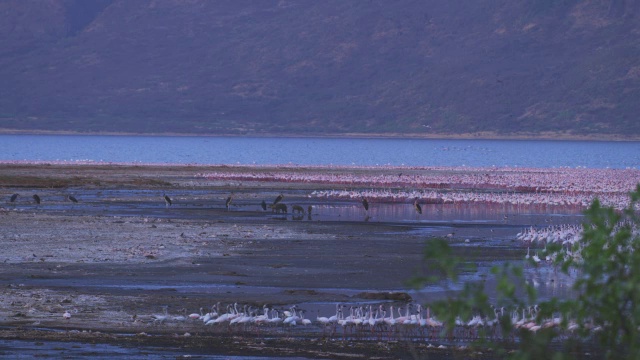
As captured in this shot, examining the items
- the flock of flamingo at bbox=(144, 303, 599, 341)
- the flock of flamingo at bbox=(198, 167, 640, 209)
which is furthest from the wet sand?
the flock of flamingo at bbox=(198, 167, 640, 209)

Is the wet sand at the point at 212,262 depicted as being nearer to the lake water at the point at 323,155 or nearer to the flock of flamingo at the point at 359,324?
the flock of flamingo at the point at 359,324

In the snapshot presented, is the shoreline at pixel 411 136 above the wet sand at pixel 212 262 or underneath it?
above

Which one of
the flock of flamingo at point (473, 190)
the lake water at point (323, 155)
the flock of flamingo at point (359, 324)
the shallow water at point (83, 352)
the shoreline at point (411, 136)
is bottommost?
the shallow water at point (83, 352)

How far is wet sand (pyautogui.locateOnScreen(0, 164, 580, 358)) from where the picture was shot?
13.1m

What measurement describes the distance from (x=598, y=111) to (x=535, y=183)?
426 feet

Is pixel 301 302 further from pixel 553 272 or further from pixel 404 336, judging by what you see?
pixel 553 272

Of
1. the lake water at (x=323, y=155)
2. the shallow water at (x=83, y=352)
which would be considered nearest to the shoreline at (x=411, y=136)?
the lake water at (x=323, y=155)

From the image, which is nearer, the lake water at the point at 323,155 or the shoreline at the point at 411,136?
the lake water at the point at 323,155

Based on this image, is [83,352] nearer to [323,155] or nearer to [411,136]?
[323,155]

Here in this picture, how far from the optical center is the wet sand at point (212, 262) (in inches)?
516

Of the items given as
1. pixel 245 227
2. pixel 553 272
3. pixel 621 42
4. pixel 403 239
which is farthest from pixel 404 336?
pixel 621 42

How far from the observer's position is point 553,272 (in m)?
19.2

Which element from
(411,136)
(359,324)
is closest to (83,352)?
(359,324)

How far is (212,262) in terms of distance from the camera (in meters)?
20.1
